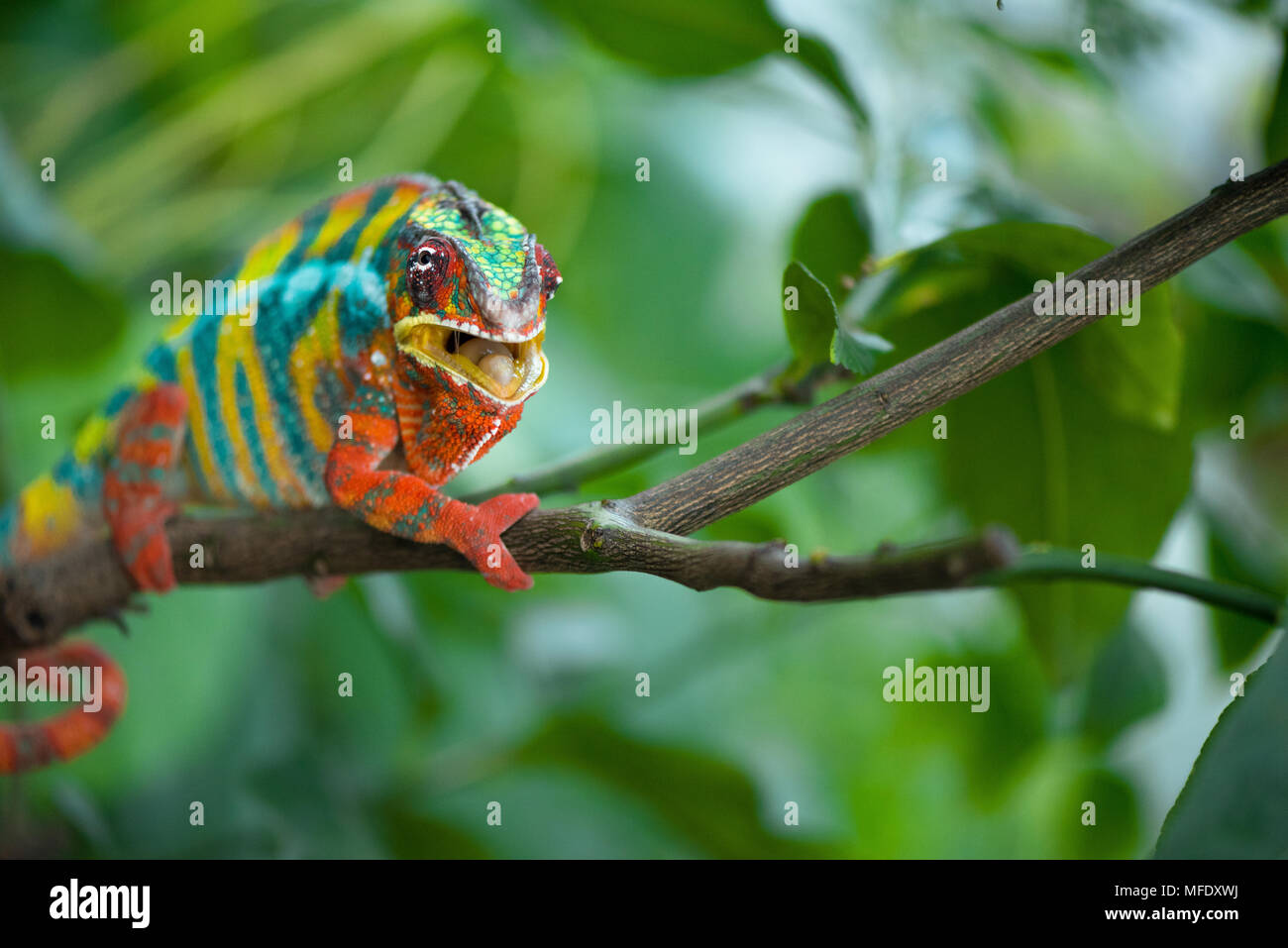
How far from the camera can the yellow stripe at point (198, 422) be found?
1079 millimetres

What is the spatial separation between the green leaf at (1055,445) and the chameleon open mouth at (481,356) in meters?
0.36

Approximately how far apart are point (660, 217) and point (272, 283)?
118 centimetres

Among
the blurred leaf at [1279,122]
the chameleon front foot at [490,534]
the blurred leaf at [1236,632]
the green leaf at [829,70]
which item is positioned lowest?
the blurred leaf at [1236,632]

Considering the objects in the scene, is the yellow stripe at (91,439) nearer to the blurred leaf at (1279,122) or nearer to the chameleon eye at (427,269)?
the chameleon eye at (427,269)

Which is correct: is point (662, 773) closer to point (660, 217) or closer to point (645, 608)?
point (645, 608)

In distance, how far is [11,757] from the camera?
119 centimetres

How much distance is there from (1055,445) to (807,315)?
0.43 metres

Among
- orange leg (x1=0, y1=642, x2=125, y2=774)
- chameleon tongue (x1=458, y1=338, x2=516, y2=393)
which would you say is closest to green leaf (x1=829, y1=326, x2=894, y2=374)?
chameleon tongue (x1=458, y1=338, x2=516, y2=393)

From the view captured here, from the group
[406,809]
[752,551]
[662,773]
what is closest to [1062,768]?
[662,773]

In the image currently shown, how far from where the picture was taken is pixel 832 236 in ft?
3.40

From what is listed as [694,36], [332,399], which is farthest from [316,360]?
[694,36]

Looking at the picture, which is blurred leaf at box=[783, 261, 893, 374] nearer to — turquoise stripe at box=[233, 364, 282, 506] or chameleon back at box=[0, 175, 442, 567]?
chameleon back at box=[0, 175, 442, 567]

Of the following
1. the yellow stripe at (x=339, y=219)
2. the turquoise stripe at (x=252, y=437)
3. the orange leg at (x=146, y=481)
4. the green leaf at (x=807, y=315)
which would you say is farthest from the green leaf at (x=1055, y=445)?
the orange leg at (x=146, y=481)

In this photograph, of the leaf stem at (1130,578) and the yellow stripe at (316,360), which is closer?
the leaf stem at (1130,578)
